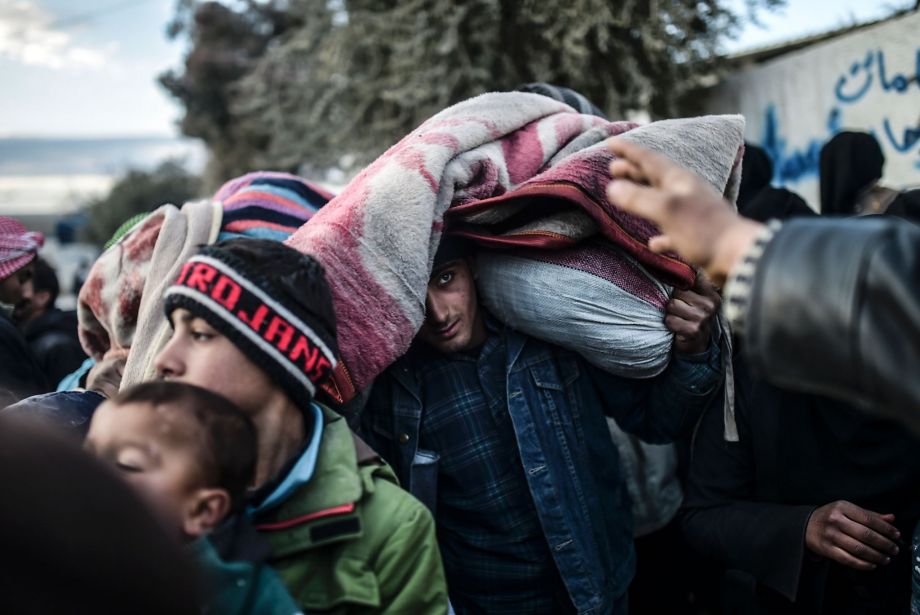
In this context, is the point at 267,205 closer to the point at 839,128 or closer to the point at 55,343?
the point at 55,343

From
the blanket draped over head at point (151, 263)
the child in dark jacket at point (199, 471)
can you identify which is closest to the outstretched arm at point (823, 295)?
the child in dark jacket at point (199, 471)

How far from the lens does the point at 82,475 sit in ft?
2.53

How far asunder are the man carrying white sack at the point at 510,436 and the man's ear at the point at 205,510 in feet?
2.44

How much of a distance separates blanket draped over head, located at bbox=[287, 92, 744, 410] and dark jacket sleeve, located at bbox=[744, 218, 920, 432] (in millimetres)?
803

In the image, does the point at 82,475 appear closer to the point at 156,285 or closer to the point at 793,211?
the point at 156,285

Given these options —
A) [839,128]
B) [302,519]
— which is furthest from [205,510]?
[839,128]

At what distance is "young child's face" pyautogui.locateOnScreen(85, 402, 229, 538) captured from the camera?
3.68ft

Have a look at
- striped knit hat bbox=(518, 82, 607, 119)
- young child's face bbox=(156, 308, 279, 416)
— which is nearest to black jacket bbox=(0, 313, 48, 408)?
young child's face bbox=(156, 308, 279, 416)

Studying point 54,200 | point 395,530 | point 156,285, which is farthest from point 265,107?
point 54,200

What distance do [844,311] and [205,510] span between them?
1000 mm

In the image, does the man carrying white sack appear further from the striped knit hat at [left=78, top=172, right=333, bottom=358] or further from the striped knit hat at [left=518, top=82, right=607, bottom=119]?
the striped knit hat at [left=518, top=82, right=607, bottom=119]

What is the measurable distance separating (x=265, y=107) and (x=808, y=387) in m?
9.15

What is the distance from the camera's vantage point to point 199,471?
114 cm

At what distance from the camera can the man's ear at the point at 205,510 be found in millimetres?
1149
